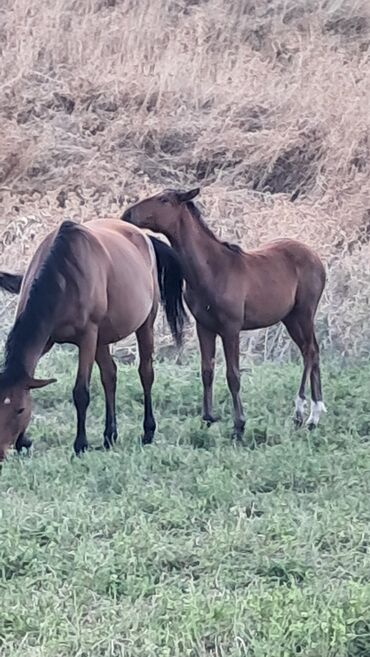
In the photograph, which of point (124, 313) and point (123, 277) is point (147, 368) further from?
point (123, 277)

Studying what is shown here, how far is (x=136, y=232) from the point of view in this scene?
796 centimetres

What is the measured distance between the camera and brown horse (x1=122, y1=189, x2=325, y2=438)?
7.64m

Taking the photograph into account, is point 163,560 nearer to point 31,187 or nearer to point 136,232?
point 136,232

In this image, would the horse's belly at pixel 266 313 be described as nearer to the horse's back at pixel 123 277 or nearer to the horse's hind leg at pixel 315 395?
the horse's hind leg at pixel 315 395

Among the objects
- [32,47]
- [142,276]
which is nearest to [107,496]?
[142,276]

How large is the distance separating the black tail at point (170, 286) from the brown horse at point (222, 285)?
29 cm

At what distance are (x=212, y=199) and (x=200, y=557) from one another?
8644mm

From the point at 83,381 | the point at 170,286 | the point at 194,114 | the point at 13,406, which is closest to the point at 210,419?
the point at 170,286

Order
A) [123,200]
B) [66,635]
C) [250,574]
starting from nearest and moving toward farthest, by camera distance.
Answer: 1. [66,635]
2. [250,574]
3. [123,200]

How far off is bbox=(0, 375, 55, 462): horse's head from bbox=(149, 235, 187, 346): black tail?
6.92 ft

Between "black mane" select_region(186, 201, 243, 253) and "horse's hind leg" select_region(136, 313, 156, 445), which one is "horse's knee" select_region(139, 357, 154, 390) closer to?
"horse's hind leg" select_region(136, 313, 156, 445)

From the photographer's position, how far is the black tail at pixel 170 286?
8.09 m

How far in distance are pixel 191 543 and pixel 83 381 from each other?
2177 mm

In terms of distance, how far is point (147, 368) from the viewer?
7.80 metres
